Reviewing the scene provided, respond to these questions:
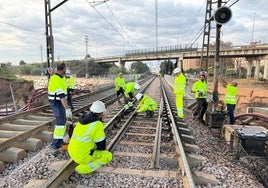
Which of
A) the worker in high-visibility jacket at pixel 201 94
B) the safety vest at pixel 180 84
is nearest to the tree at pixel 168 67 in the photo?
the worker in high-visibility jacket at pixel 201 94

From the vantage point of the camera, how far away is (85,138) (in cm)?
459

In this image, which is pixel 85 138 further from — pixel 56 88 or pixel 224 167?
pixel 224 167

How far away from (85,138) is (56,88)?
1.92m

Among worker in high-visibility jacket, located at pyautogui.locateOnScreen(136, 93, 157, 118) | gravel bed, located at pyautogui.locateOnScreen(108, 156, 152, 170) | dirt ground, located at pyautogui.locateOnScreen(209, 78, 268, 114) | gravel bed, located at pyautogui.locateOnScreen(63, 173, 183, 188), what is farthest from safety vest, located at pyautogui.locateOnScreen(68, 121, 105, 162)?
dirt ground, located at pyautogui.locateOnScreen(209, 78, 268, 114)

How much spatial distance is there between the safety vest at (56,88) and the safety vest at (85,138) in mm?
1662

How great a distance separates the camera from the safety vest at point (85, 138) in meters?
4.56

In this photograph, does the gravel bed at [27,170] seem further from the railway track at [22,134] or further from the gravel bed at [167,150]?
the gravel bed at [167,150]

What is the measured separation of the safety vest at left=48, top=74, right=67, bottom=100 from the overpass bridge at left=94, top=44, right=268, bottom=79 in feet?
160

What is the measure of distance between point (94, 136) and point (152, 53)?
85541 mm

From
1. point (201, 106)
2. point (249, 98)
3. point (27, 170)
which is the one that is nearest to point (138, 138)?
point (27, 170)

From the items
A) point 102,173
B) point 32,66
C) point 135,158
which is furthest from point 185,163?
point 32,66

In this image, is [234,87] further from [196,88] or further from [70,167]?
[70,167]

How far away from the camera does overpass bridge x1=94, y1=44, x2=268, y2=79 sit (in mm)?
56341

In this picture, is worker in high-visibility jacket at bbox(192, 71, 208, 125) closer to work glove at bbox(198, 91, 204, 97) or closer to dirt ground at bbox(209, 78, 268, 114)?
work glove at bbox(198, 91, 204, 97)
